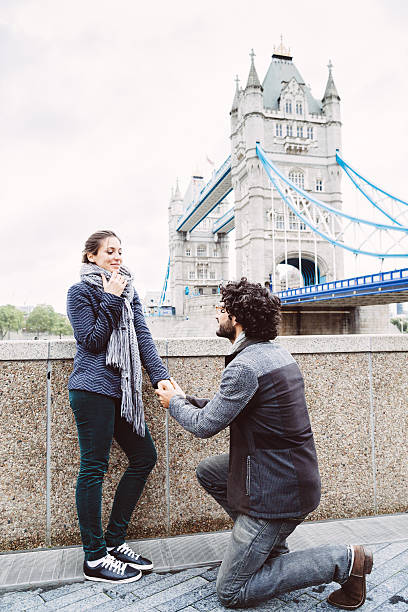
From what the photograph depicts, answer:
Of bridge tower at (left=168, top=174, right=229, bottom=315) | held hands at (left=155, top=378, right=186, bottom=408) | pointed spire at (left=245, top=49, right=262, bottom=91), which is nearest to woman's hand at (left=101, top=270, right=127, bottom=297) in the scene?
held hands at (left=155, top=378, right=186, bottom=408)

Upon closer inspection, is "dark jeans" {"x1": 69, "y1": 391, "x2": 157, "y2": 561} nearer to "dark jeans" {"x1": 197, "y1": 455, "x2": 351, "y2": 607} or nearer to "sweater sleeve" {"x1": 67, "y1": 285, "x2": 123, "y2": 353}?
"sweater sleeve" {"x1": 67, "y1": 285, "x2": 123, "y2": 353}

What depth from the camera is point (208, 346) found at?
260 cm

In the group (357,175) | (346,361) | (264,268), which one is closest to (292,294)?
(264,268)

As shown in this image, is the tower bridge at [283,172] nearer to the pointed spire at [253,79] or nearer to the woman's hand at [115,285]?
the pointed spire at [253,79]

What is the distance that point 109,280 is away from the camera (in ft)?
7.18

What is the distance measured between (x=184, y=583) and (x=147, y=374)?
3.11ft

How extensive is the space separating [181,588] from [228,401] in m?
0.82

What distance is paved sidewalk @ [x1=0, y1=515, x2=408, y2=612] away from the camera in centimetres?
183

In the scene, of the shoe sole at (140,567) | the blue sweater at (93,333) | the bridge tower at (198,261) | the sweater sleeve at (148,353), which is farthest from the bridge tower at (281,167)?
the shoe sole at (140,567)

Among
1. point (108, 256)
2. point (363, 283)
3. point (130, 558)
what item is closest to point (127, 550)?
point (130, 558)

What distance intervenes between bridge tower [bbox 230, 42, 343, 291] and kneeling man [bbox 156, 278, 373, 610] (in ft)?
95.0

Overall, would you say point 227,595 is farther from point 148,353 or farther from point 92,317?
point 92,317

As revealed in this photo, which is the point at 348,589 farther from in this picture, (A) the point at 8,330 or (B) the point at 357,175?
(A) the point at 8,330

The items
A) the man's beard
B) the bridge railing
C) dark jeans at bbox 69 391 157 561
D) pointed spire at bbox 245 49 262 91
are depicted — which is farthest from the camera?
pointed spire at bbox 245 49 262 91
